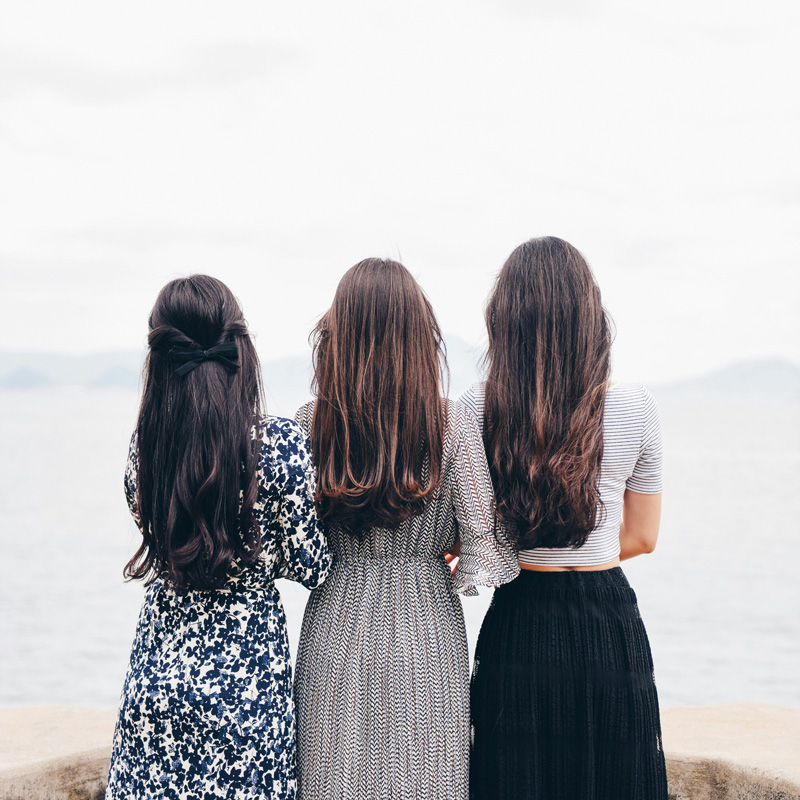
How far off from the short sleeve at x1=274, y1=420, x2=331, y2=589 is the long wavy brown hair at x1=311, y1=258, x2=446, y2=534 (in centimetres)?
4

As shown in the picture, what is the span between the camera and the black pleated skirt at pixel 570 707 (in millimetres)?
1966

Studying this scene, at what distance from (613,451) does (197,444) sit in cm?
95

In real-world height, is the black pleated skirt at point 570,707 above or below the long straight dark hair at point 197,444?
below

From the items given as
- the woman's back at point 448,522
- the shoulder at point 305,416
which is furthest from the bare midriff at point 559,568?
Result: the shoulder at point 305,416

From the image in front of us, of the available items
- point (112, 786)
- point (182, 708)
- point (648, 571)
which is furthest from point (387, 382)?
point (648, 571)

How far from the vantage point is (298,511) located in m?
1.83

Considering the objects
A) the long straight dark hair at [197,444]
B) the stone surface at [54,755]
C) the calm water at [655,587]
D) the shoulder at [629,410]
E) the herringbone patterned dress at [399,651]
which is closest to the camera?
the long straight dark hair at [197,444]

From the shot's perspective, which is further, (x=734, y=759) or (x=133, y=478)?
(x=734, y=759)

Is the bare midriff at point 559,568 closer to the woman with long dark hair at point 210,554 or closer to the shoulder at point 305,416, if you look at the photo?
the woman with long dark hair at point 210,554

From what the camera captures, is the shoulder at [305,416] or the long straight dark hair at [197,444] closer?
the long straight dark hair at [197,444]

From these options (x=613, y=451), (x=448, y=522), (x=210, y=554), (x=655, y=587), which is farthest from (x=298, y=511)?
(x=655, y=587)

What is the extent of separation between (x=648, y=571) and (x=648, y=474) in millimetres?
16884

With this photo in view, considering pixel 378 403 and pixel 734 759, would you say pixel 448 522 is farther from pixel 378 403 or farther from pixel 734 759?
pixel 734 759

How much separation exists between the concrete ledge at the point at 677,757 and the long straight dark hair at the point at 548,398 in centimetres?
110
